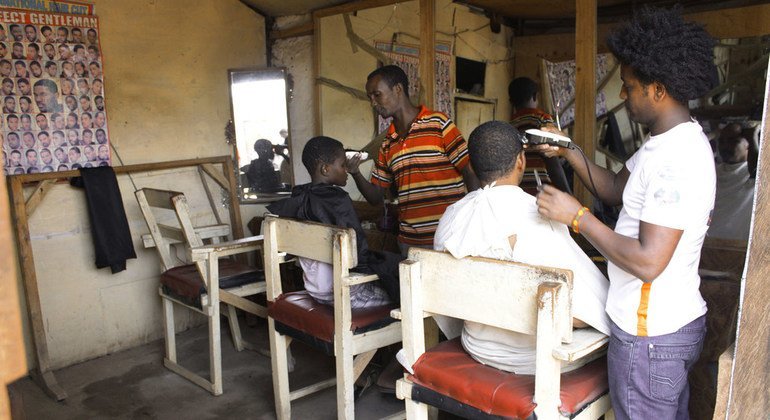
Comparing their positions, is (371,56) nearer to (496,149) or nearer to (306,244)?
(306,244)

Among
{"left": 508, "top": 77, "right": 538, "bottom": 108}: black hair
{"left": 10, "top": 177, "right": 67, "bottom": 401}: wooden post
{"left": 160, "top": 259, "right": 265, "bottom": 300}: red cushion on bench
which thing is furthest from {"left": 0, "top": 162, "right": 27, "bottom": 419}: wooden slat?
{"left": 10, "top": 177, "right": 67, "bottom": 401}: wooden post

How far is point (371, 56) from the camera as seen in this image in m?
3.60

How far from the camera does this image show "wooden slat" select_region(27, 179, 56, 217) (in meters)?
3.20

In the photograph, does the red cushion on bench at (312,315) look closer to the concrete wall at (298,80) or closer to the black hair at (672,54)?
the black hair at (672,54)

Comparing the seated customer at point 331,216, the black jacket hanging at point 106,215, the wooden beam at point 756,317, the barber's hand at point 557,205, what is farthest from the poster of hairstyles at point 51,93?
the wooden beam at point 756,317

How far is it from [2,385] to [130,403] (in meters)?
2.58

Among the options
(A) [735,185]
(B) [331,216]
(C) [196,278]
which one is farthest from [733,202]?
(C) [196,278]

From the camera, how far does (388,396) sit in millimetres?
2885

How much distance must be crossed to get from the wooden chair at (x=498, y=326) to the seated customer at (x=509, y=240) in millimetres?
44

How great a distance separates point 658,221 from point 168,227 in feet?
8.62

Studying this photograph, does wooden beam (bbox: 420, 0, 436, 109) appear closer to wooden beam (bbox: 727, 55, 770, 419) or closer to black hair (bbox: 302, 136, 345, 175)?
black hair (bbox: 302, 136, 345, 175)

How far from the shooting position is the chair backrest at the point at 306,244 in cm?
212

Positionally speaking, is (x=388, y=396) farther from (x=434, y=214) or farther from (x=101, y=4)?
(x=101, y=4)

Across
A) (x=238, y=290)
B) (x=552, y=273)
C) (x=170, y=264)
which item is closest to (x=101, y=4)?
(x=170, y=264)
